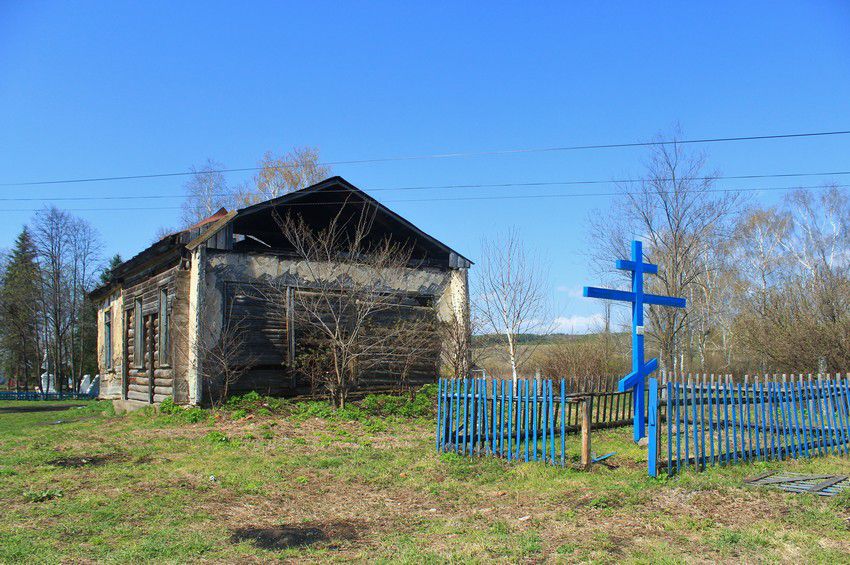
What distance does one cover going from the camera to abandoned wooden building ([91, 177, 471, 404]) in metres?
15.8

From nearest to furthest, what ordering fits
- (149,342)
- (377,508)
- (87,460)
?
(377,508)
(87,460)
(149,342)

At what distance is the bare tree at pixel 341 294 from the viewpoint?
16.1 metres

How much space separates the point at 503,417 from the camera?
968 centimetres

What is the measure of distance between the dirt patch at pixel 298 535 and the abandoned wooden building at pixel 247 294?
30.9ft

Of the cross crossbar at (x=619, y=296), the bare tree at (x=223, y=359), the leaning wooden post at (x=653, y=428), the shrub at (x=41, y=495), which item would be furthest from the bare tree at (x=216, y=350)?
the leaning wooden post at (x=653, y=428)

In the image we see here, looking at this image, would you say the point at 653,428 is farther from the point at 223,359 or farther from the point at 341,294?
the point at 223,359

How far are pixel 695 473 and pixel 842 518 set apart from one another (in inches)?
83.2

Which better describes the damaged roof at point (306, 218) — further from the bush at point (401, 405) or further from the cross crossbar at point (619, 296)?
the cross crossbar at point (619, 296)

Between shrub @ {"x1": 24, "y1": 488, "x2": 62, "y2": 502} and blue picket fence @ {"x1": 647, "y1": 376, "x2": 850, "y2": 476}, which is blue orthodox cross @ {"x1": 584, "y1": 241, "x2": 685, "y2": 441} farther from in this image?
shrub @ {"x1": 24, "y1": 488, "x2": 62, "y2": 502}

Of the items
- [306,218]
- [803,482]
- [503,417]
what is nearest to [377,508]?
[503,417]

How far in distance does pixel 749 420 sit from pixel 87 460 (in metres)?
9.81

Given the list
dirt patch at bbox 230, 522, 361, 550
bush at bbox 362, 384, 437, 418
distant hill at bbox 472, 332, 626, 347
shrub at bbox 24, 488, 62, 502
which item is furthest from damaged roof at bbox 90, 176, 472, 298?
dirt patch at bbox 230, 522, 361, 550

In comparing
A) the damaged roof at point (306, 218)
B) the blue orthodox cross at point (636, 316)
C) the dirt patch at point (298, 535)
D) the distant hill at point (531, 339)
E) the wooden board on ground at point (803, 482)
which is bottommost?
the dirt patch at point (298, 535)

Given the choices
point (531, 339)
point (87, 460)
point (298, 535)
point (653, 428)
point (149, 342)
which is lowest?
point (87, 460)
